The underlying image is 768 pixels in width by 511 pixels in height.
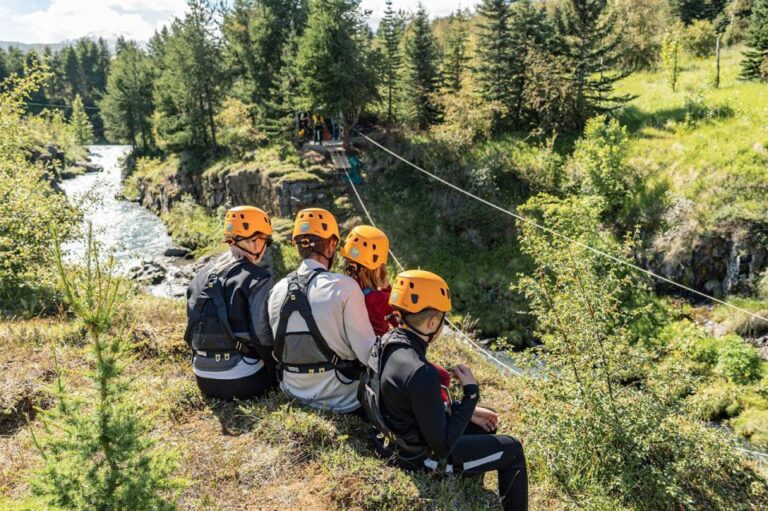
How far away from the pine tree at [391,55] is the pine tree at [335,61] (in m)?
1.87

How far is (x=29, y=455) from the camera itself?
14.3ft

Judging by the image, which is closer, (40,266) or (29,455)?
(29,455)

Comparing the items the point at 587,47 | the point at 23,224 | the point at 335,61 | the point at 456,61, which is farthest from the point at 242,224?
the point at 456,61

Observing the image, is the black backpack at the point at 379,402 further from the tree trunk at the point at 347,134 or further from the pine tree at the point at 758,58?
the pine tree at the point at 758,58

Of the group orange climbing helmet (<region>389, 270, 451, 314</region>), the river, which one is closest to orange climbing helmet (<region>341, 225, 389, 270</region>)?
orange climbing helmet (<region>389, 270, 451, 314</region>)

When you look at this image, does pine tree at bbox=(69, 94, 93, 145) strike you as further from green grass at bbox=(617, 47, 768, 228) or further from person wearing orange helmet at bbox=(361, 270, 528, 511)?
person wearing orange helmet at bbox=(361, 270, 528, 511)

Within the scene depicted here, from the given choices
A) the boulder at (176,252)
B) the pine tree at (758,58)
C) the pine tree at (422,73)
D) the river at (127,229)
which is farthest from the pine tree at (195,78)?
the pine tree at (758,58)

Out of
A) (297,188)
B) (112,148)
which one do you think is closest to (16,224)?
(297,188)

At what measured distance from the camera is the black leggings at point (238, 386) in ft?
16.7

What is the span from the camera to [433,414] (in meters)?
3.47

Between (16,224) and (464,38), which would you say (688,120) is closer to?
(464,38)

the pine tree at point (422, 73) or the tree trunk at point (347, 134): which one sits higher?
the pine tree at point (422, 73)

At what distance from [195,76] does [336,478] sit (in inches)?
1492

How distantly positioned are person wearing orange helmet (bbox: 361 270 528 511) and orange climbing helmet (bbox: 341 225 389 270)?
949 mm
